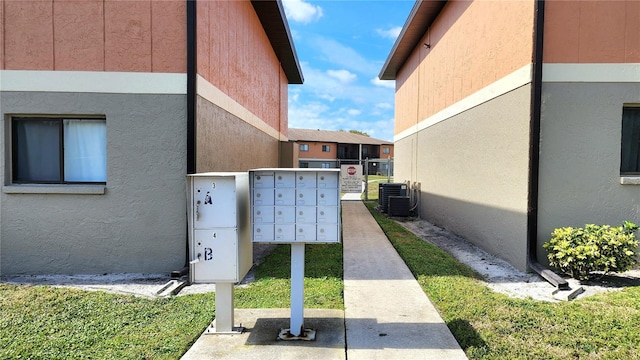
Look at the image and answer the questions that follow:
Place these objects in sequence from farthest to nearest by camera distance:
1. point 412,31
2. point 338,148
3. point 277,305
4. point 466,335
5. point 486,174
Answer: point 338,148 < point 412,31 < point 486,174 < point 277,305 < point 466,335

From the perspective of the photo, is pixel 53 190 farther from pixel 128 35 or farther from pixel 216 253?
pixel 216 253

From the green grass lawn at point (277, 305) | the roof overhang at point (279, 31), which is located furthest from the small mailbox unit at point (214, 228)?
the roof overhang at point (279, 31)

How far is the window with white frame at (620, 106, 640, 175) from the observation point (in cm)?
608

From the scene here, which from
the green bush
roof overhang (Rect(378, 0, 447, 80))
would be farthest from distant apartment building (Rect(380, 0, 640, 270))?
roof overhang (Rect(378, 0, 447, 80))

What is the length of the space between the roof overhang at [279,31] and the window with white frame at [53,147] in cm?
602

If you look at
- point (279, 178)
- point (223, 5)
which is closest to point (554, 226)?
point (279, 178)

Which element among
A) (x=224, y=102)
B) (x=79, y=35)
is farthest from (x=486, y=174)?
(x=79, y=35)

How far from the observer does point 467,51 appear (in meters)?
8.44

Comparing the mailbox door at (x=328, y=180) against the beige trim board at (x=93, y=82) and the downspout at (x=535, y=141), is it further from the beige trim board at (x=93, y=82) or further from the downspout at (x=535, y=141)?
the downspout at (x=535, y=141)

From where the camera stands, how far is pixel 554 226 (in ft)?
19.5

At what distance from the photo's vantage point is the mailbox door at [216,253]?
11.4 ft

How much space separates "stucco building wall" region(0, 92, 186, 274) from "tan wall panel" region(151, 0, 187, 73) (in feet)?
1.79

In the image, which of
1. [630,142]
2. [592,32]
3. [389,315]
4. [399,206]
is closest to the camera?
[389,315]

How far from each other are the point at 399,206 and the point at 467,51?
6199 mm
